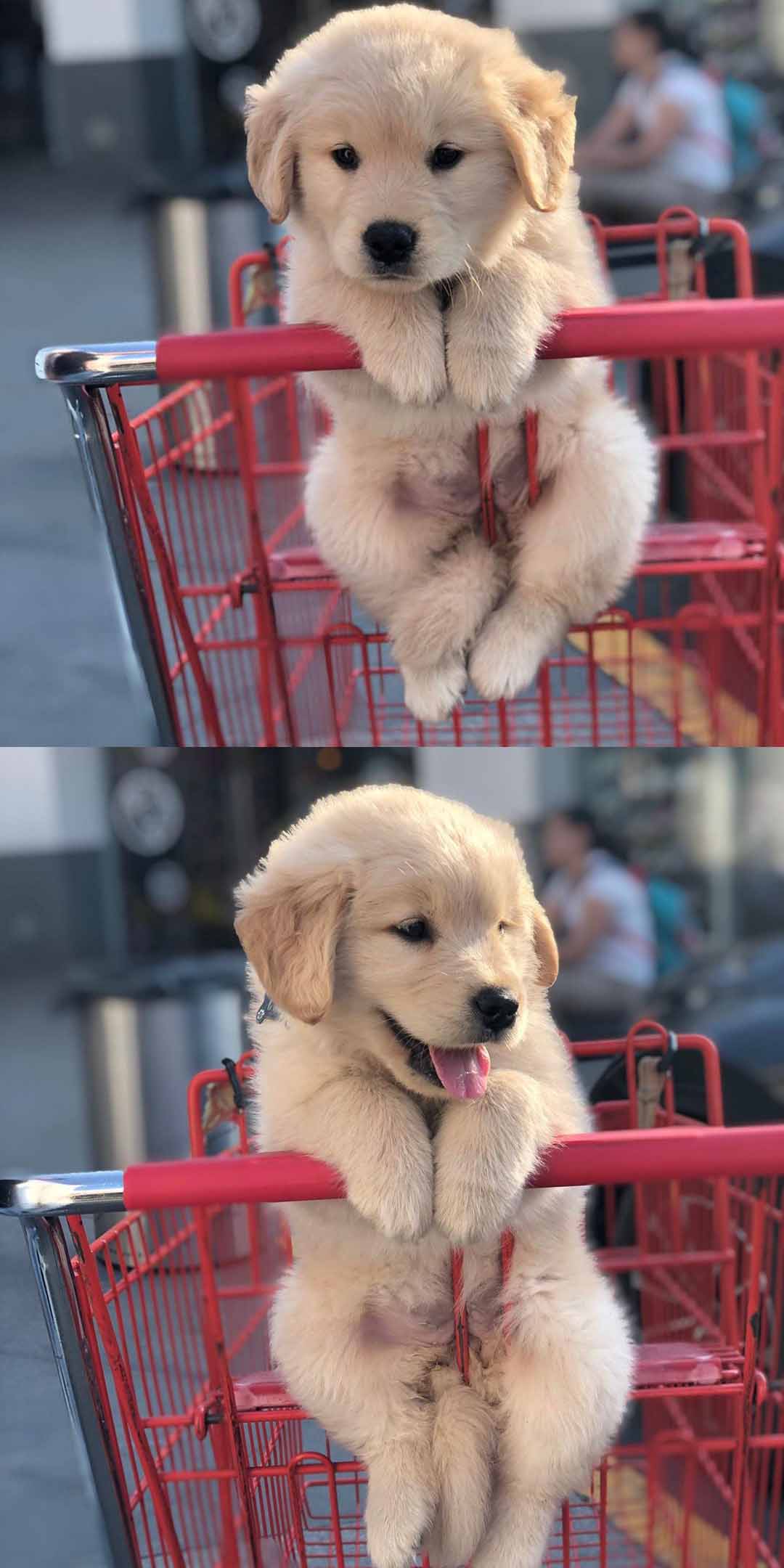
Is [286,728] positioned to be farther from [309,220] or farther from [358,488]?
[309,220]

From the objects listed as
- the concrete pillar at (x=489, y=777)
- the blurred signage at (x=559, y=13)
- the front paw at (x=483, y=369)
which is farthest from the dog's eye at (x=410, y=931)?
the blurred signage at (x=559, y=13)

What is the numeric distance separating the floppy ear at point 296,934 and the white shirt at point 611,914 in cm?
382

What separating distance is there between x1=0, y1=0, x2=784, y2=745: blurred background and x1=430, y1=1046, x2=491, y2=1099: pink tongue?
78cm

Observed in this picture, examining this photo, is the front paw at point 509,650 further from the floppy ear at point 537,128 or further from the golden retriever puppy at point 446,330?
the floppy ear at point 537,128

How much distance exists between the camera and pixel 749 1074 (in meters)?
3.67

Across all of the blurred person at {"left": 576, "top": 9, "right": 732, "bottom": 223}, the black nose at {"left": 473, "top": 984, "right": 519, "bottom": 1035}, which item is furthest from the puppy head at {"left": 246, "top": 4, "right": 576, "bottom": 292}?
the blurred person at {"left": 576, "top": 9, "right": 732, "bottom": 223}

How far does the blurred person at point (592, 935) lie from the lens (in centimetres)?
555

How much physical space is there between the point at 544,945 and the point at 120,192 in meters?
9.54

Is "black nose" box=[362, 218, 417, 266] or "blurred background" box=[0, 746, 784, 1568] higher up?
"black nose" box=[362, 218, 417, 266]

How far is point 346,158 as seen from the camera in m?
1.95

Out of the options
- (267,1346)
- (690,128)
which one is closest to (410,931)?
(267,1346)

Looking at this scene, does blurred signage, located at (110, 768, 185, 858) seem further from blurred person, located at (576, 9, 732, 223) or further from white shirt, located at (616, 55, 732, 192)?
white shirt, located at (616, 55, 732, 192)

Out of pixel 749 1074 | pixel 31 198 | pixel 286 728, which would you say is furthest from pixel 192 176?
pixel 286 728

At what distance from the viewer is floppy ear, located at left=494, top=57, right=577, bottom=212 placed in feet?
6.23
